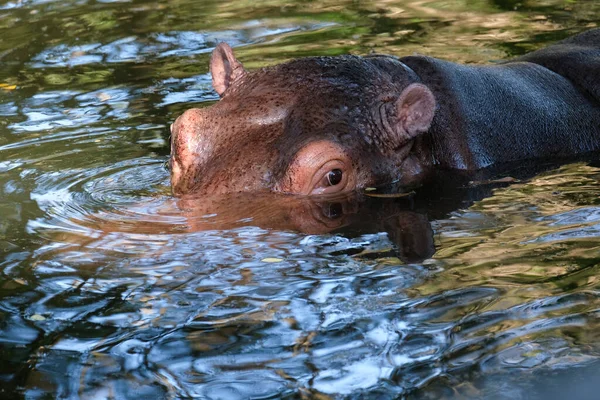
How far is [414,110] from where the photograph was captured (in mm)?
5887

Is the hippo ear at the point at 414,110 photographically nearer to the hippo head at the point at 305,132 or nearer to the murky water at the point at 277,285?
the hippo head at the point at 305,132

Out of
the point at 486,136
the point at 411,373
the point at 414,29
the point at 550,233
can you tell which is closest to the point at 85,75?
the point at 414,29

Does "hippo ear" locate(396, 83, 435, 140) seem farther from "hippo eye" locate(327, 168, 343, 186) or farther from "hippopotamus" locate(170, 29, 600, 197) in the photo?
"hippo eye" locate(327, 168, 343, 186)

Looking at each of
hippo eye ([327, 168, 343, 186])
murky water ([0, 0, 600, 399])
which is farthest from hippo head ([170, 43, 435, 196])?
murky water ([0, 0, 600, 399])

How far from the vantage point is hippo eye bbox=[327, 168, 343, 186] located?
5.59 m

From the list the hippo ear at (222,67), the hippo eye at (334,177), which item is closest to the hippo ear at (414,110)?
the hippo eye at (334,177)

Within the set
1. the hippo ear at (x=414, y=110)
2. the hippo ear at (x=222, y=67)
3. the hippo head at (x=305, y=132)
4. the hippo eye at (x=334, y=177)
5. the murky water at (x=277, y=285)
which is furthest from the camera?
the hippo ear at (x=222, y=67)

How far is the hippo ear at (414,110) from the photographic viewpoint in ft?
19.0

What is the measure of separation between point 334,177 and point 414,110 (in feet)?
2.30

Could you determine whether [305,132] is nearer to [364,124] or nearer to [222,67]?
[364,124]

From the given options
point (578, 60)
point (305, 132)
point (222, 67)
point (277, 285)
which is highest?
point (222, 67)

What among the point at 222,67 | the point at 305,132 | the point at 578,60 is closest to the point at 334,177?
the point at 305,132

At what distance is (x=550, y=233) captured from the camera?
15.8 feet

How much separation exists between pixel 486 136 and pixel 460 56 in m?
3.17
